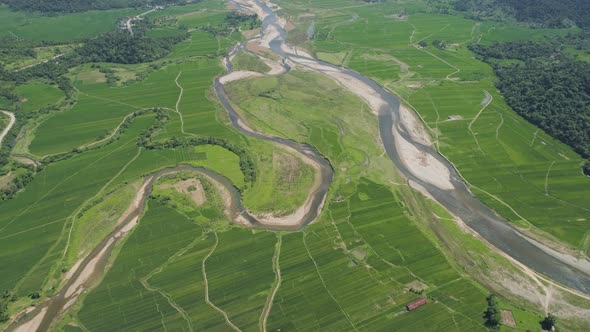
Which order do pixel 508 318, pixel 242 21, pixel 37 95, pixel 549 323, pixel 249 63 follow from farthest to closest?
pixel 242 21 < pixel 249 63 < pixel 37 95 < pixel 508 318 < pixel 549 323

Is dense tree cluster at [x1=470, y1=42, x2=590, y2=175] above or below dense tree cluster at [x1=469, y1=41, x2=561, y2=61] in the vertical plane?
below

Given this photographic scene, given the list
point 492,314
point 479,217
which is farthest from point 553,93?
point 492,314

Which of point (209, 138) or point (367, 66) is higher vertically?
point (367, 66)

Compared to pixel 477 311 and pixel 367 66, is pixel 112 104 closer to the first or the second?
pixel 367 66

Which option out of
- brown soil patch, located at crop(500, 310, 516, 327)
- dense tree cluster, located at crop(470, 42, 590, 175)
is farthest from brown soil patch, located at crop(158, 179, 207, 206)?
dense tree cluster, located at crop(470, 42, 590, 175)

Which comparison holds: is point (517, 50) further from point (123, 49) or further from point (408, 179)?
point (123, 49)

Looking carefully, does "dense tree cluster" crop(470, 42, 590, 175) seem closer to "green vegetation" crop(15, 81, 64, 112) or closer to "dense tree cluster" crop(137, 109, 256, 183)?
"dense tree cluster" crop(137, 109, 256, 183)

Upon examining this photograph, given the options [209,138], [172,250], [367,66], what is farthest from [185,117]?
[367,66]
